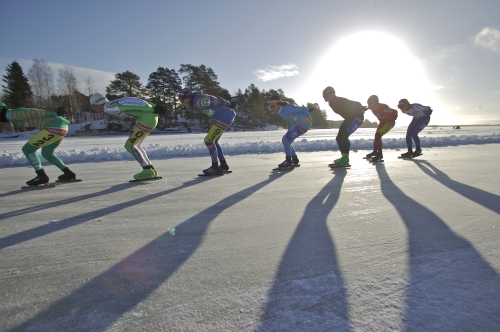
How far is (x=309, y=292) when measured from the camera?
1173 millimetres

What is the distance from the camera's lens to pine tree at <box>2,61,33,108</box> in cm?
3547

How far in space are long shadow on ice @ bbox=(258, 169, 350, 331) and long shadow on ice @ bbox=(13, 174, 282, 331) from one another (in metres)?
0.61

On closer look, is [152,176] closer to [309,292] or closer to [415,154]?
[309,292]

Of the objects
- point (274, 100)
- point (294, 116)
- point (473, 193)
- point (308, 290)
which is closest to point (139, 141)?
point (274, 100)

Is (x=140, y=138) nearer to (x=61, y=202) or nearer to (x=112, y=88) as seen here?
(x=61, y=202)

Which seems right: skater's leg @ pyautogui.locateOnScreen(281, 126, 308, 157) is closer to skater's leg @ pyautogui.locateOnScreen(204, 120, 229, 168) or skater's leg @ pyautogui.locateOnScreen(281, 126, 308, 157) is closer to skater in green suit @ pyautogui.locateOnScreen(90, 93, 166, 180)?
skater's leg @ pyautogui.locateOnScreen(204, 120, 229, 168)

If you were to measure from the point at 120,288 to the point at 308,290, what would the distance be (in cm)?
94

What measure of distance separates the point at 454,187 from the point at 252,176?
9.80ft

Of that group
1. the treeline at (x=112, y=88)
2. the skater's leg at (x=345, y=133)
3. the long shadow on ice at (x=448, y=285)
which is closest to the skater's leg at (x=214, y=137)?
the skater's leg at (x=345, y=133)

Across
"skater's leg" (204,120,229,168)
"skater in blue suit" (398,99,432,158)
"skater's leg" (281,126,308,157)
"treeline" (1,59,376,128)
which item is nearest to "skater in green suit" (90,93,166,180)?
"skater's leg" (204,120,229,168)

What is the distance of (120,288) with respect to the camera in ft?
4.07

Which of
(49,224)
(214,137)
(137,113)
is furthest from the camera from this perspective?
(214,137)

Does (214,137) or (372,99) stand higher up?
(372,99)

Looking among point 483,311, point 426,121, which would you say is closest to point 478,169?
point 426,121
